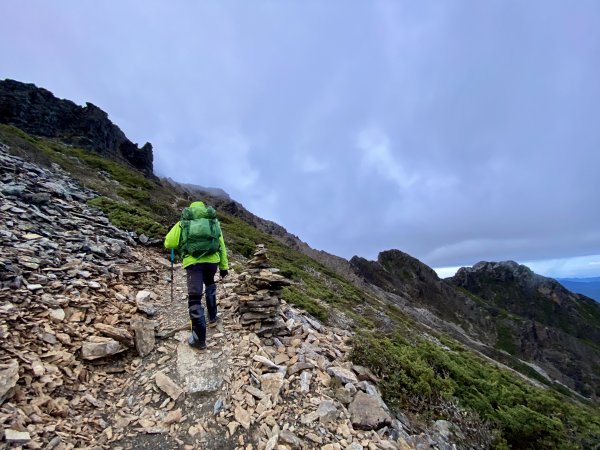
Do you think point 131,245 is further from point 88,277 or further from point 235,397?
point 235,397

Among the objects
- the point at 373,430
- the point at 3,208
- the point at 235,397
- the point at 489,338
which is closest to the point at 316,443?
the point at 373,430

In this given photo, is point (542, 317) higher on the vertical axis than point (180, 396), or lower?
lower

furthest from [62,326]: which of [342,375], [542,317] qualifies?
[542,317]

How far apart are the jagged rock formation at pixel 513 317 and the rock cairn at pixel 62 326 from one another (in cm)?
5769

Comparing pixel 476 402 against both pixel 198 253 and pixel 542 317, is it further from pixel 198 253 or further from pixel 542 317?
pixel 542 317

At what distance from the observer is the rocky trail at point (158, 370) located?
4973mm

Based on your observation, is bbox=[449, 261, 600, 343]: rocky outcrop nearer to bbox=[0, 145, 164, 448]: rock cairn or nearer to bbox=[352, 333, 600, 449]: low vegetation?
bbox=[352, 333, 600, 449]: low vegetation

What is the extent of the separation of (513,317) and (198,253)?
101521 millimetres

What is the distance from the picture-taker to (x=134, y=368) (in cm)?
632

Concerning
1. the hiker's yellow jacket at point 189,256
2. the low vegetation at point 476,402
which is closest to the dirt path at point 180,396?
the hiker's yellow jacket at point 189,256

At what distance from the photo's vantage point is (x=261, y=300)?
8.29 meters

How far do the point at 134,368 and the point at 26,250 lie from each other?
15.4 ft

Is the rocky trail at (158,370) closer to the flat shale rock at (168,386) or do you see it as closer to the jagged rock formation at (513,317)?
the flat shale rock at (168,386)

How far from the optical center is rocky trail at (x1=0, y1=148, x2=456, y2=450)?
4.97 meters
